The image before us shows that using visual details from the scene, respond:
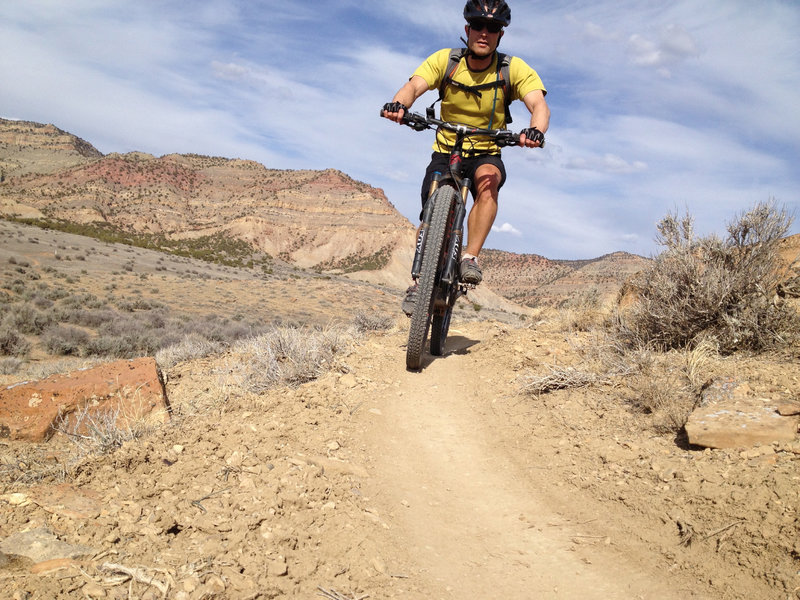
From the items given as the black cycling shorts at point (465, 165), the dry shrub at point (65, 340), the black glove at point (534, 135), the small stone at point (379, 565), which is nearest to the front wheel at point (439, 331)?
the black cycling shorts at point (465, 165)

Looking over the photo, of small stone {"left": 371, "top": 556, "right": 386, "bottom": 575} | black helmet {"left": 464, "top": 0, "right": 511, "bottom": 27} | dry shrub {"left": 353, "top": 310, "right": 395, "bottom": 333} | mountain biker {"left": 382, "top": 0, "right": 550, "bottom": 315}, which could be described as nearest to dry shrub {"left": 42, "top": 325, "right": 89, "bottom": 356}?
dry shrub {"left": 353, "top": 310, "right": 395, "bottom": 333}

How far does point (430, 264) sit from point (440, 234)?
0.98ft

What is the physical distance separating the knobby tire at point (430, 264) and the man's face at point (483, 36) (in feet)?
4.19

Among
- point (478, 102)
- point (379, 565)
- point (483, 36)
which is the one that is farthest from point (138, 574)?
point (483, 36)

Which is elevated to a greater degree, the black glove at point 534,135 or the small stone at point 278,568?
the black glove at point 534,135

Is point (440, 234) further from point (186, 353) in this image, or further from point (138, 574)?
point (186, 353)

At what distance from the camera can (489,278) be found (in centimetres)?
8188

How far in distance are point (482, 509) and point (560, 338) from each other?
384 cm

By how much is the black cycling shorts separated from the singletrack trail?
1.96m

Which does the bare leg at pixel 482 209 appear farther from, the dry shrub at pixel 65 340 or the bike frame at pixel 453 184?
the dry shrub at pixel 65 340

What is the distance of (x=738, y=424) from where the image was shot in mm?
2973

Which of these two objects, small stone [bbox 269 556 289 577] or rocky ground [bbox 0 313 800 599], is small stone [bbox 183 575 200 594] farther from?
small stone [bbox 269 556 289 577]

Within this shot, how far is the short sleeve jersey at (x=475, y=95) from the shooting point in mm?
4852

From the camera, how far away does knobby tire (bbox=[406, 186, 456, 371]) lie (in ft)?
15.6
